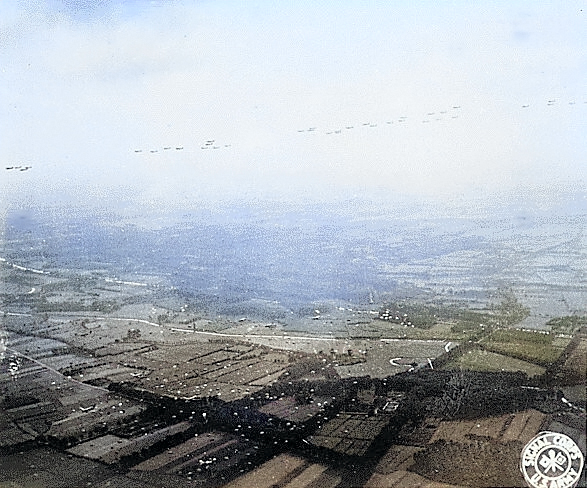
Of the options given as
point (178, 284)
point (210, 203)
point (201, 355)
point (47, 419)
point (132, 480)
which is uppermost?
point (210, 203)

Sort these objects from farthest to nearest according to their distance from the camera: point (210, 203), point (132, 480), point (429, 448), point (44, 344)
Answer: point (44, 344) < point (210, 203) < point (132, 480) < point (429, 448)

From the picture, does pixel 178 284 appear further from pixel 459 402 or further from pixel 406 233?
pixel 459 402

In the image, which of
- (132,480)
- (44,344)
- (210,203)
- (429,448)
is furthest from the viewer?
(44,344)

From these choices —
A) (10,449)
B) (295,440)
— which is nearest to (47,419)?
(10,449)

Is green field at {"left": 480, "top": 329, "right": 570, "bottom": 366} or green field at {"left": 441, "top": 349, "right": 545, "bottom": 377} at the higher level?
green field at {"left": 480, "top": 329, "right": 570, "bottom": 366}

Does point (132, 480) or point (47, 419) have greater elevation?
point (47, 419)

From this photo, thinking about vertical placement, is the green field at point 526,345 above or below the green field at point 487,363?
above

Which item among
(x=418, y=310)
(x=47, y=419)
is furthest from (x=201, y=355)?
(x=418, y=310)

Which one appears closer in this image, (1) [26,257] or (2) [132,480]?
(2) [132,480]
